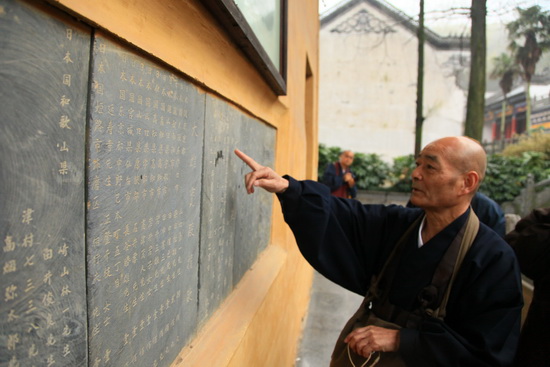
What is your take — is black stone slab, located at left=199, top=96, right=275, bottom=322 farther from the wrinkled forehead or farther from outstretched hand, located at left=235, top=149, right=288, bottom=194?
the wrinkled forehead

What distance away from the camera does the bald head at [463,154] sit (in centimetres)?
177

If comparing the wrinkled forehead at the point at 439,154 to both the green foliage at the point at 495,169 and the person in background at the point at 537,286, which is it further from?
the green foliage at the point at 495,169

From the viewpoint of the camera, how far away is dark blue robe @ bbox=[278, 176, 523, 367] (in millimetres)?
1540

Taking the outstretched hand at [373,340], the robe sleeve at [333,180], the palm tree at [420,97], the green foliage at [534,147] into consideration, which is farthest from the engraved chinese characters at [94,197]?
the green foliage at [534,147]

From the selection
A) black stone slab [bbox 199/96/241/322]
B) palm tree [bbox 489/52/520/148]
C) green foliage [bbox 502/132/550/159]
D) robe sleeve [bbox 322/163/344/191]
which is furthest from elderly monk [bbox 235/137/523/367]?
palm tree [bbox 489/52/520/148]

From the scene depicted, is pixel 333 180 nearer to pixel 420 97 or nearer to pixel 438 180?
pixel 438 180

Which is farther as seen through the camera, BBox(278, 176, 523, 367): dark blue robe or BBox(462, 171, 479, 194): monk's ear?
BBox(462, 171, 479, 194): monk's ear

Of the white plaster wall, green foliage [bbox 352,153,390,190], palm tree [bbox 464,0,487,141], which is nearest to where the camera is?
palm tree [bbox 464,0,487,141]

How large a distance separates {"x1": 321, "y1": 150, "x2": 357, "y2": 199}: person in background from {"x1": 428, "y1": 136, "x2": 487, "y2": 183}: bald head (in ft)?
A: 13.8

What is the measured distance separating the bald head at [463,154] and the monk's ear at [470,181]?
2 centimetres

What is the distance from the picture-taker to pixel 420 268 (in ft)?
5.65

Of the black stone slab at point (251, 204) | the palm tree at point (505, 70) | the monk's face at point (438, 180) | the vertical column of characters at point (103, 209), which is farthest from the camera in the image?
the palm tree at point (505, 70)

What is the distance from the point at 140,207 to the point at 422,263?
1.31 meters

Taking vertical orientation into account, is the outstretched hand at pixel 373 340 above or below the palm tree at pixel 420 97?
below
